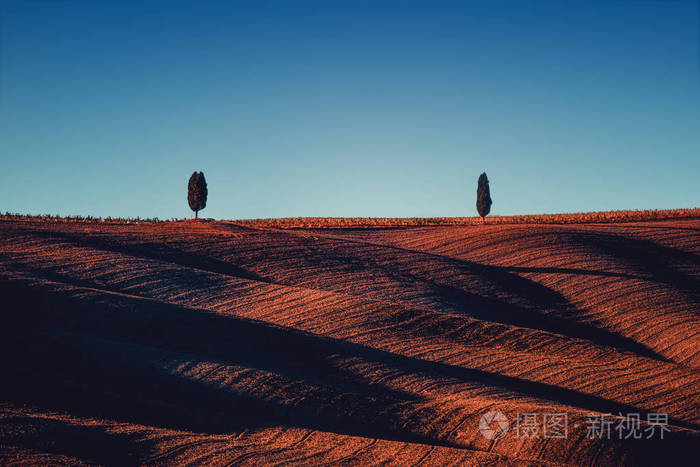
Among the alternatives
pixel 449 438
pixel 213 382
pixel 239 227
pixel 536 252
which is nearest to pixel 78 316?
pixel 213 382

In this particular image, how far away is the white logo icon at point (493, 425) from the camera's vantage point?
1131 centimetres

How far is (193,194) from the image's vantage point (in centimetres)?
4528

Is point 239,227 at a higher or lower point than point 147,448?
higher

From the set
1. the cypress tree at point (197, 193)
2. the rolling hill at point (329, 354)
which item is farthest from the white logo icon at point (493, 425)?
the cypress tree at point (197, 193)

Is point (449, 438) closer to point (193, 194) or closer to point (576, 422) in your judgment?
point (576, 422)

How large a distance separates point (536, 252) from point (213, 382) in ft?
75.2

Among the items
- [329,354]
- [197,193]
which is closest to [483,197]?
[197,193]

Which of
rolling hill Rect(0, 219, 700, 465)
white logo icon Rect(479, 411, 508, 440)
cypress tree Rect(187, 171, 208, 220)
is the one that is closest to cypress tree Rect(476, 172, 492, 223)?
rolling hill Rect(0, 219, 700, 465)

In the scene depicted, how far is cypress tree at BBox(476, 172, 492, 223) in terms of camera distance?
143 feet

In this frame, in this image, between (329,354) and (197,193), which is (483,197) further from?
(329,354)

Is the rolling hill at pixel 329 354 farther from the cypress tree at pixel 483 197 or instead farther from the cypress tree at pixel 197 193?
the cypress tree at pixel 197 193

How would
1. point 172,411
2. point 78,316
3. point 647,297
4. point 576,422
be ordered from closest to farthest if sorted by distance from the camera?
point 576,422 < point 172,411 < point 78,316 < point 647,297

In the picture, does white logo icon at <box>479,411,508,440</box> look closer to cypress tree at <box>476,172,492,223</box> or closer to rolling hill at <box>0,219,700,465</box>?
rolling hill at <box>0,219,700,465</box>

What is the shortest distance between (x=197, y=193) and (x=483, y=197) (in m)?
22.6
